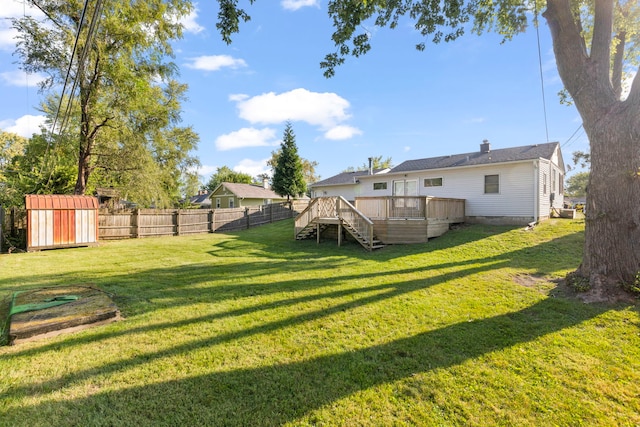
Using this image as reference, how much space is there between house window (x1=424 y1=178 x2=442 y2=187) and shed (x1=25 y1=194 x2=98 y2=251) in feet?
52.9

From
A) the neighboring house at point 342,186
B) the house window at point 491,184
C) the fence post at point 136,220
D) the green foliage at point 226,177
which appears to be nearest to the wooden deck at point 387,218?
the house window at point 491,184

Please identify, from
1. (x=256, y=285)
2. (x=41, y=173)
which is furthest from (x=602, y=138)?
(x=41, y=173)

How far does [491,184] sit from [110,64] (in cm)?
1900

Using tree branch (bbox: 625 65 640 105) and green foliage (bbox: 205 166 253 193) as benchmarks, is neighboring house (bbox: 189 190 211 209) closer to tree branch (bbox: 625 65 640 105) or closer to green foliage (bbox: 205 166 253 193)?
green foliage (bbox: 205 166 253 193)

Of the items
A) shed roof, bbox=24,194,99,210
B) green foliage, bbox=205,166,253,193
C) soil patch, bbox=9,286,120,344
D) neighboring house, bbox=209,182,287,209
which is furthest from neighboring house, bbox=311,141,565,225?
green foliage, bbox=205,166,253,193

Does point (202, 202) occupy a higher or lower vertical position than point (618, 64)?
lower

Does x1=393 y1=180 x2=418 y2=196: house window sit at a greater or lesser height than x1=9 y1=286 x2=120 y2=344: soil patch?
greater

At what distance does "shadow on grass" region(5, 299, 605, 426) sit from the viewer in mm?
2215

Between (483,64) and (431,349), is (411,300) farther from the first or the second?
(483,64)

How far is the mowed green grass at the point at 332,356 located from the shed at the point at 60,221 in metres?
5.25

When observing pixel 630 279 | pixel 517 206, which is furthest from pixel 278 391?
pixel 517 206

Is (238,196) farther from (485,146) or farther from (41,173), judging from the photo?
(485,146)

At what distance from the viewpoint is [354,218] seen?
36.7ft

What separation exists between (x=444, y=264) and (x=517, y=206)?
7.80 metres
